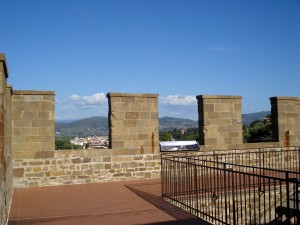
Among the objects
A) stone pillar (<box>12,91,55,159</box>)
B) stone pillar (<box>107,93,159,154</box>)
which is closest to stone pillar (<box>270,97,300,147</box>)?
stone pillar (<box>107,93,159,154</box>)

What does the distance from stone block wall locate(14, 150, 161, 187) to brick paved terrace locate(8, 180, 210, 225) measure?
0.34 metres

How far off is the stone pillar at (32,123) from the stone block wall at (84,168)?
1.08 feet

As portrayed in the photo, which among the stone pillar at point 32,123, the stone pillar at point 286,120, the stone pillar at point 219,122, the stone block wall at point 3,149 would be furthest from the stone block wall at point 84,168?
the stone pillar at point 286,120

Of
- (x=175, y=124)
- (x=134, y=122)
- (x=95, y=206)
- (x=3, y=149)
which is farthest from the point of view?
(x=175, y=124)

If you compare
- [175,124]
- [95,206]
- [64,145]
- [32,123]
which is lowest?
[95,206]

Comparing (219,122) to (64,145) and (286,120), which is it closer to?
(286,120)

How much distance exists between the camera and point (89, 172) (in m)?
12.0

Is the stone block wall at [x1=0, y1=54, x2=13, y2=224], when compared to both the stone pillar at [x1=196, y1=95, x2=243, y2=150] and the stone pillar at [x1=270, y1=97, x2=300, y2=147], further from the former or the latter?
the stone pillar at [x1=270, y1=97, x2=300, y2=147]

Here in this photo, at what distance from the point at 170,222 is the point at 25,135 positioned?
6245 millimetres

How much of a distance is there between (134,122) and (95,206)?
440 centimetres

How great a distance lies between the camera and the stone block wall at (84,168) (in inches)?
443

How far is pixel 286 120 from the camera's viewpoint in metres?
14.7

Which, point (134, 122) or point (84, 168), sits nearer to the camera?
point (84, 168)

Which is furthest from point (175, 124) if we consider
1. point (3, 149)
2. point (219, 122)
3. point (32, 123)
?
point (3, 149)
